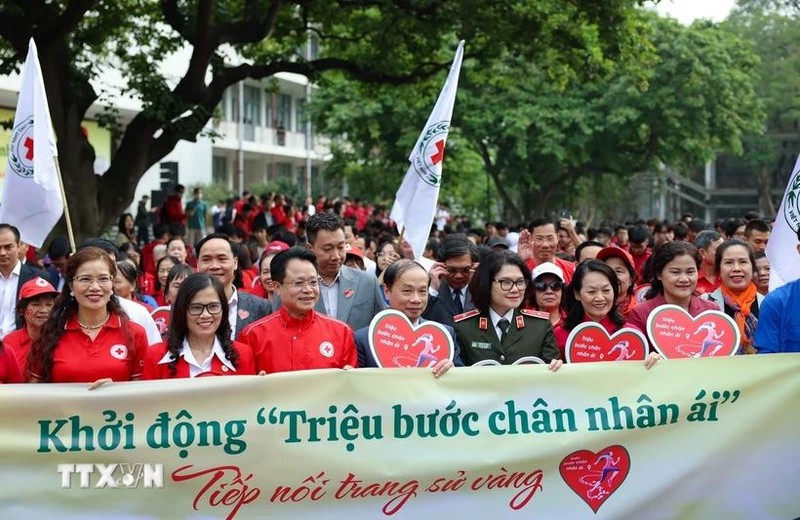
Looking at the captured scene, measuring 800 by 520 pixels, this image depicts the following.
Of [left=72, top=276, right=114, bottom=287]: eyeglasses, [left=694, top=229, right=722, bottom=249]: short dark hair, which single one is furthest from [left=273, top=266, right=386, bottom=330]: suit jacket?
[left=694, top=229, right=722, bottom=249]: short dark hair

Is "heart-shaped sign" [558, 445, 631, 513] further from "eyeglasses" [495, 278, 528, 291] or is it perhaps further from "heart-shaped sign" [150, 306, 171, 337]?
"heart-shaped sign" [150, 306, 171, 337]

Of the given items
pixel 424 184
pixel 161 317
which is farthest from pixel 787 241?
pixel 161 317

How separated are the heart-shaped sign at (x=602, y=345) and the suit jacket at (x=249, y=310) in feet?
6.03

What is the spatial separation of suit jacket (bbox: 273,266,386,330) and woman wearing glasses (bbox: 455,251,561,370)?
0.96 metres

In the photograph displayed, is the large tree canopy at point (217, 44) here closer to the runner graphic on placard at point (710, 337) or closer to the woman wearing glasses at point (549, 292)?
the woman wearing glasses at point (549, 292)

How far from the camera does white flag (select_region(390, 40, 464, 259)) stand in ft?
28.0

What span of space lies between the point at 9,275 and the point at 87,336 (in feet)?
9.66

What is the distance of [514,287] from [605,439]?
0.97 m

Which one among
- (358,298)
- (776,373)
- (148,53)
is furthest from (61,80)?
(776,373)

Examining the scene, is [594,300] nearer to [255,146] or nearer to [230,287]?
[230,287]

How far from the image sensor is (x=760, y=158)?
2085 inches

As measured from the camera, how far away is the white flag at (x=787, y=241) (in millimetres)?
6453

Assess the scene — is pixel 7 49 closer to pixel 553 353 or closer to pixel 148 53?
pixel 148 53

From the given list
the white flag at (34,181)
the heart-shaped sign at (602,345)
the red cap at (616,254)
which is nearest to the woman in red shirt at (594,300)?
the heart-shaped sign at (602,345)
